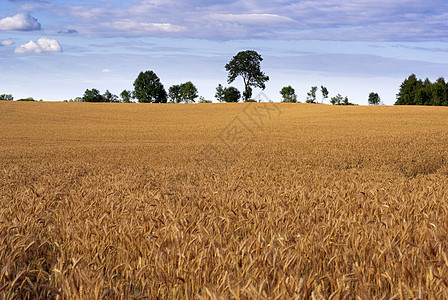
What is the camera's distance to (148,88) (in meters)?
92.9

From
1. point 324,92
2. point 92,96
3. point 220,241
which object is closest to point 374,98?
point 324,92

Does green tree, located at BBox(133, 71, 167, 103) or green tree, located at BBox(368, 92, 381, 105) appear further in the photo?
green tree, located at BBox(368, 92, 381, 105)

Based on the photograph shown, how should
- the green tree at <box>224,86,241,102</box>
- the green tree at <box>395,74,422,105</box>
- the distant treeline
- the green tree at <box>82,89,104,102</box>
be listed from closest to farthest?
1. the distant treeline
2. the green tree at <box>395,74,422,105</box>
3. the green tree at <box>224,86,241,102</box>
4. the green tree at <box>82,89,104,102</box>

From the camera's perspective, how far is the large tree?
279ft

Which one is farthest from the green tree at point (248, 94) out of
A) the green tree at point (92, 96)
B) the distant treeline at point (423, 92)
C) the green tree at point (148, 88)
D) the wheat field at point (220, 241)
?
the wheat field at point (220, 241)

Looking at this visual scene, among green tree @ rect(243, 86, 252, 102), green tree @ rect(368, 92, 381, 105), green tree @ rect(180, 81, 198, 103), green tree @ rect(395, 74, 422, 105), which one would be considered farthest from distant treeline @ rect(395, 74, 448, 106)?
green tree @ rect(180, 81, 198, 103)

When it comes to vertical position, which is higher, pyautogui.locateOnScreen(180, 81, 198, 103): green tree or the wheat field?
pyautogui.locateOnScreen(180, 81, 198, 103): green tree

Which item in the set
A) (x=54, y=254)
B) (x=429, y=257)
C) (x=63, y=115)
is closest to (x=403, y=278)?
(x=429, y=257)

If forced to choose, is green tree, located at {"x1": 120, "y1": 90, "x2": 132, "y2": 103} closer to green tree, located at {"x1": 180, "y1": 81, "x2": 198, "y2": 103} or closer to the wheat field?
green tree, located at {"x1": 180, "y1": 81, "x2": 198, "y2": 103}

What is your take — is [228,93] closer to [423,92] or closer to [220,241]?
[423,92]

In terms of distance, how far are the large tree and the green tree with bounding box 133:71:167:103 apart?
55.9 feet

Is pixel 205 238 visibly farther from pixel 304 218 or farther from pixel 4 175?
pixel 4 175

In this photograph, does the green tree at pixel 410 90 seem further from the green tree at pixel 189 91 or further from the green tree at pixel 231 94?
the green tree at pixel 189 91

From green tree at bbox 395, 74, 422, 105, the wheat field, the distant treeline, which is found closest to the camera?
the wheat field
